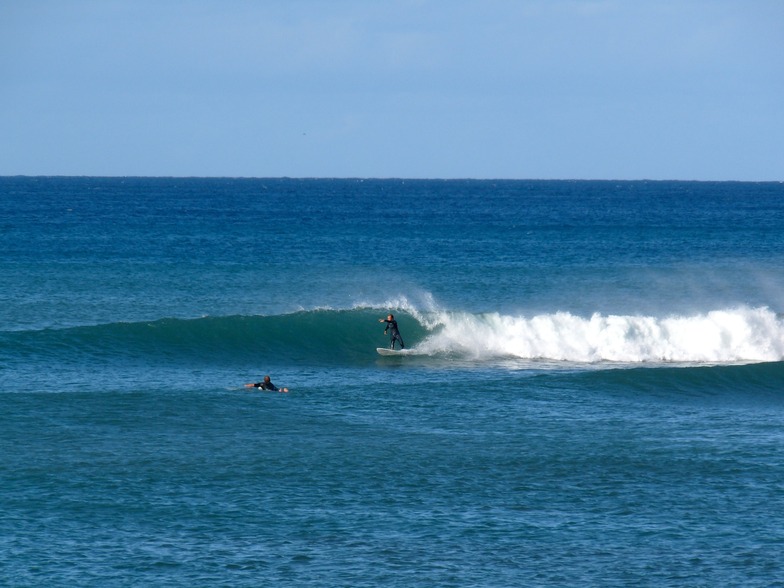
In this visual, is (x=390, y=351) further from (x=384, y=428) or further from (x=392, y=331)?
(x=384, y=428)

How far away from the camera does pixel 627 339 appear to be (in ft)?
121

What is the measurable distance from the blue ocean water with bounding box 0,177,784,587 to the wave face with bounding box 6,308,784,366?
0.11m

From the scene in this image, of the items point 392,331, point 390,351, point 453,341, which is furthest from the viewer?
point 453,341

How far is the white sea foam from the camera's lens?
118ft

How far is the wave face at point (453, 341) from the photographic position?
3516 cm

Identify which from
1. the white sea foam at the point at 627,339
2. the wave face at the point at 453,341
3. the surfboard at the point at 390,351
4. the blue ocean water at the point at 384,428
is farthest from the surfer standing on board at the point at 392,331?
A: the white sea foam at the point at 627,339

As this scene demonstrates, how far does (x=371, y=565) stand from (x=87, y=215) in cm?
9213

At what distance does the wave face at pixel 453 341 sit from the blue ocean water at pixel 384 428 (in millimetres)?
105

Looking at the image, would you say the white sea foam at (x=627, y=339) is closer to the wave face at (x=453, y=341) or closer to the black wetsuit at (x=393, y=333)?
the wave face at (x=453, y=341)

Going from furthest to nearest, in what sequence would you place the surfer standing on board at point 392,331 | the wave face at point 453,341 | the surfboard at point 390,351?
the surfboard at point 390,351 < the surfer standing on board at point 392,331 < the wave face at point 453,341

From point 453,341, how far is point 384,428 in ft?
43.4

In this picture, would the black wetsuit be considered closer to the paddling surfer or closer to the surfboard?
the surfboard


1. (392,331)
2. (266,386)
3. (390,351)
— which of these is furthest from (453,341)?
(266,386)

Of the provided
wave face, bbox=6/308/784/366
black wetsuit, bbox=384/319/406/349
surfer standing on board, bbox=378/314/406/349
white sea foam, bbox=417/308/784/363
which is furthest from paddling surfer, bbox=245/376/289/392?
white sea foam, bbox=417/308/784/363
